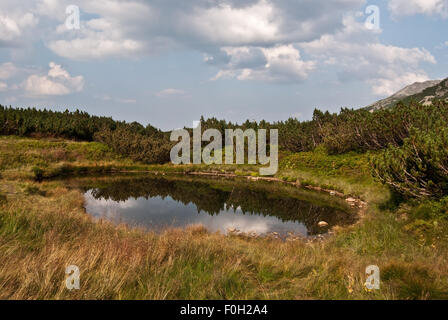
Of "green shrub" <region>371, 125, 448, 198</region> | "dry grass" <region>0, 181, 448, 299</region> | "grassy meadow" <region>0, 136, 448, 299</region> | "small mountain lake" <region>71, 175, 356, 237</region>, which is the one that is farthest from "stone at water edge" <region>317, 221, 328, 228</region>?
"dry grass" <region>0, 181, 448, 299</region>

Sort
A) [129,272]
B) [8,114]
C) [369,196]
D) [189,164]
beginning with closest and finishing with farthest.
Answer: [129,272], [369,196], [189,164], [8,114]

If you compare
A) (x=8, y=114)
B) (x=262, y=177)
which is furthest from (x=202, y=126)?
(x=8, y=114)

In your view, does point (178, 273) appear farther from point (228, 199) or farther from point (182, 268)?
point (228, 199)

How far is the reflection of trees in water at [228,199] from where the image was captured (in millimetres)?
20034

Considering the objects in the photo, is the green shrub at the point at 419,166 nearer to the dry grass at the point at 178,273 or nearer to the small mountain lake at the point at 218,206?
the small mountain lake at the point at 218,206

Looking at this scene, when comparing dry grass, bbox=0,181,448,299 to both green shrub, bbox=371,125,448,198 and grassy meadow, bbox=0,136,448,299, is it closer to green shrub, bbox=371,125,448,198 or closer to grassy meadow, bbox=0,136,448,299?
grassy meadow, bbox=0,136,448,299

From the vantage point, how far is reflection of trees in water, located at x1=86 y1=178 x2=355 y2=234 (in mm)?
20034

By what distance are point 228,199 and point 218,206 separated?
9.78ft

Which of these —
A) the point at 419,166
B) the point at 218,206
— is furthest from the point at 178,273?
the point at 218,206

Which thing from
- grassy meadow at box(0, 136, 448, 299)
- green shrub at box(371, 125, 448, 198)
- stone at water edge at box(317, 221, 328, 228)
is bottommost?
stone at water edge at box(317, 221, 328, 228)
